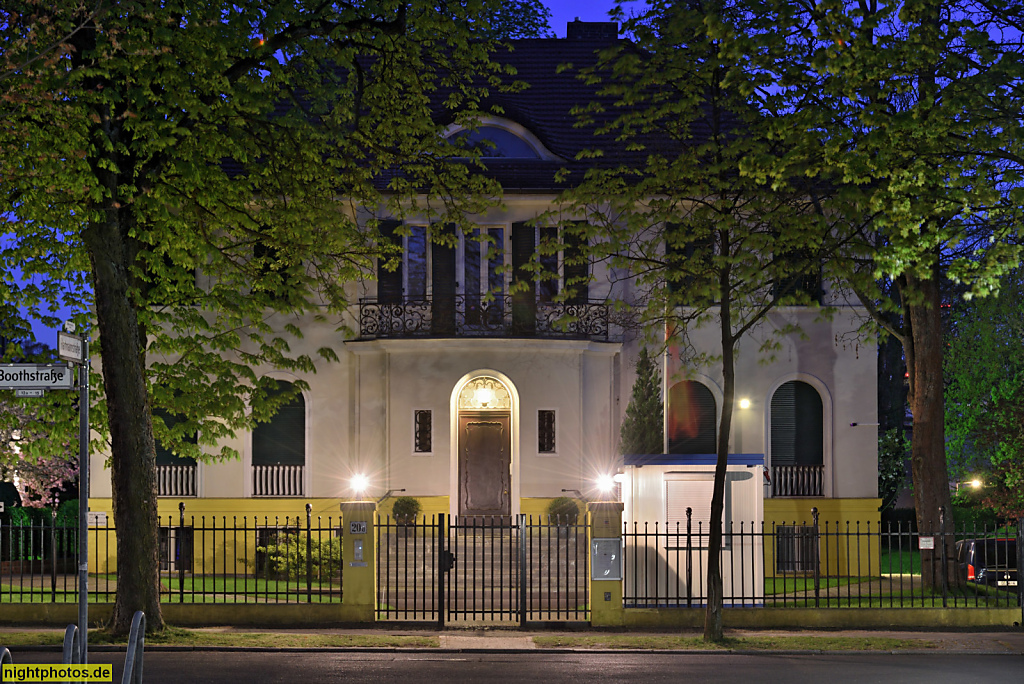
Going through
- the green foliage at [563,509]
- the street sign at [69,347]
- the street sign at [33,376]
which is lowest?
the green foliage at [563,509]

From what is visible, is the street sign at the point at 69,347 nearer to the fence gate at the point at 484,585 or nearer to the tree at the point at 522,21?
the fence gate at the point at 484,585

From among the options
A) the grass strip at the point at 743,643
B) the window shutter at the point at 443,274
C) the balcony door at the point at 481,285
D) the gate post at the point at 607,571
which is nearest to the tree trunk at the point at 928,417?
the grass strip at the point at 743,643

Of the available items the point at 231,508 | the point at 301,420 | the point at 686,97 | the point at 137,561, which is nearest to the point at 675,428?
the point at 301,420

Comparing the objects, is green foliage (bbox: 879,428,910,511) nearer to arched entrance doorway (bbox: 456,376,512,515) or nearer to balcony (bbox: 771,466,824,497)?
balcony (bbox: 771,466,824,497)

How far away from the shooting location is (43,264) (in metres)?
17.0

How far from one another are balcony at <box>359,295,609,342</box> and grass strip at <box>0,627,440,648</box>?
1116 cm

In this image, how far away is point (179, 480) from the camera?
26328mm

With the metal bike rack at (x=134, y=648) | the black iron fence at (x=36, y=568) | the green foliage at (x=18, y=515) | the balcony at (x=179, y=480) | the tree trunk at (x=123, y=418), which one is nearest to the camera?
the metal bike rack at (x=134, y=648)

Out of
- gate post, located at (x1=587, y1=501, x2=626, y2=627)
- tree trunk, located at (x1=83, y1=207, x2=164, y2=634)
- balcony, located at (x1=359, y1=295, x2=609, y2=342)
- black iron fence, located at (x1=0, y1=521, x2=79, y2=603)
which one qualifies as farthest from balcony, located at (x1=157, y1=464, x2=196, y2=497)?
gate post, located at (x1=587, y1=501, x2=626, y2=627)

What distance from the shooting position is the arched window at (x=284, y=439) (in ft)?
87.3

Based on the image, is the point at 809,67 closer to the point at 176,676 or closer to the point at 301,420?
the point at 176,676

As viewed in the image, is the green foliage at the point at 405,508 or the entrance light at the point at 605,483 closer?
the green foliage at the point at 405,508

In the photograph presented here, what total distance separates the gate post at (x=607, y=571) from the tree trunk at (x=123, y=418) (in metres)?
6.38

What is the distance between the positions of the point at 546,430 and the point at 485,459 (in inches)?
72.8
